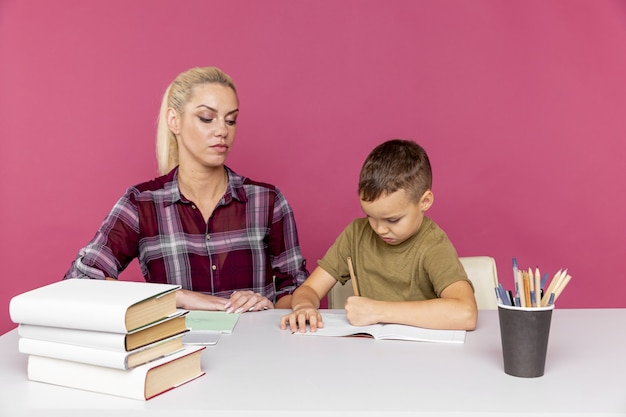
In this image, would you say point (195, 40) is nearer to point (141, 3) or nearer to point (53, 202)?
point (141, 3)

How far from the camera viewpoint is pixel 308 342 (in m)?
1.60

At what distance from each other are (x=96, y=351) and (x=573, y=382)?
857 millimetres

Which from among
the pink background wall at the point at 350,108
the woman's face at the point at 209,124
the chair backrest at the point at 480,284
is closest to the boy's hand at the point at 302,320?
the chair backrest at the point at 480,284

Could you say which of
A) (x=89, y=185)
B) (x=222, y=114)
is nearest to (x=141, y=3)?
(x=89, y=185)

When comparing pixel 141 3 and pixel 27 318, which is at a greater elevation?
pixel 141 3

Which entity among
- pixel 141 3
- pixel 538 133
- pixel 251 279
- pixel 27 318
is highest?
pixel 141 3

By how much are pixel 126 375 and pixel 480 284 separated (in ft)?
4.25

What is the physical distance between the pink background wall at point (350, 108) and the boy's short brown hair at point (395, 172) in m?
1.32

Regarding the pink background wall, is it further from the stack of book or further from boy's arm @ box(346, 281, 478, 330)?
the stack of book

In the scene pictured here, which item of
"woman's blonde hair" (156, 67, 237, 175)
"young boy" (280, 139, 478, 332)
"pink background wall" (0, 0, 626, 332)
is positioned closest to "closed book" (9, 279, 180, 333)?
"young boy" (280, 139, 478, 332)

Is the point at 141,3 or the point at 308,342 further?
the point at 141,3

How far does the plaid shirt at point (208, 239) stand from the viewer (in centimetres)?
243

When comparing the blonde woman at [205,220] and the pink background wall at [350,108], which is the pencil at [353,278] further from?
the pink background wall at [350,108]

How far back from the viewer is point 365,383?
1.30m
